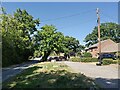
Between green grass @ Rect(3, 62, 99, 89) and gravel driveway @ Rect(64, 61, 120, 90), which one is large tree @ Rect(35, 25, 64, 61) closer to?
gravel driveway @ Rect(64, 61, 120, 90)

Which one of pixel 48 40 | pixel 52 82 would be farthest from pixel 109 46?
pixel 52 82

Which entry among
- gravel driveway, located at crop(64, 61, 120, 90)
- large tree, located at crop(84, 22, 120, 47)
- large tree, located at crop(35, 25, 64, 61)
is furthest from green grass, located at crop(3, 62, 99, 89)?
large tree, located at crop(84, 22, 120, 47)

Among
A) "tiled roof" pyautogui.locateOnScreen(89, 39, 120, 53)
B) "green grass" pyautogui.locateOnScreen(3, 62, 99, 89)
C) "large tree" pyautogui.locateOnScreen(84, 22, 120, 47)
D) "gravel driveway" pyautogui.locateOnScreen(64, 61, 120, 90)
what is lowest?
"gravel driveway" pyautogui.locateOnScreen(64, 61, 120, 90)

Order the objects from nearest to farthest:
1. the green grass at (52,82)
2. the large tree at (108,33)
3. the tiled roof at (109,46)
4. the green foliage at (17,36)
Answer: the green grass at (52,82) → the green foliage at (17,36) → the tiled roof at (109,46) → the large tree at (108,33)

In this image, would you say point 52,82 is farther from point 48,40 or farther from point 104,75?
point 48,40

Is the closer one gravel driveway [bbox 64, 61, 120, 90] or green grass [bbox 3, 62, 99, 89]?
green grass [bbox 3, 62, 99, 89]

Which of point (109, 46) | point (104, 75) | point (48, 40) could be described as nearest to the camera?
point (104, 75)

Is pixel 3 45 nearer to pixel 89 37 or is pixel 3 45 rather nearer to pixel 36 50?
pixel 36 50

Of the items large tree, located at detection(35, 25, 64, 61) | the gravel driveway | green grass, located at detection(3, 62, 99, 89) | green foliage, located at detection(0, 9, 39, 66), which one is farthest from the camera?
large tree, located at detection(35, 25, 64, 61)

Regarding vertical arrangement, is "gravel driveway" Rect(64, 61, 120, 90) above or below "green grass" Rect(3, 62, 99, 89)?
below

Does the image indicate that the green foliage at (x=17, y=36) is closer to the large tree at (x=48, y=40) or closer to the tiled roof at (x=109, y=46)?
the large tree at (x=48, y=40)

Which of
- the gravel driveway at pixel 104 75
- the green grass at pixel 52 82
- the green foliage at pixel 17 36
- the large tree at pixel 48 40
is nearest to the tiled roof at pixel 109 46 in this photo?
the large tree at pixel 48 40

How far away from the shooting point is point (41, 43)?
70.6 meters

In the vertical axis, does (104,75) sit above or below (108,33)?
below
